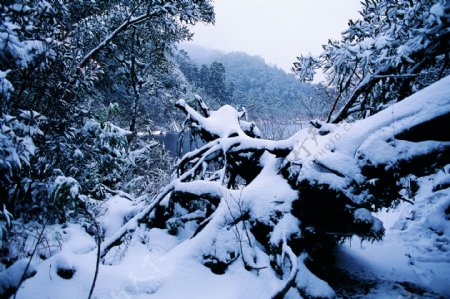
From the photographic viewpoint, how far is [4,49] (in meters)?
2.10

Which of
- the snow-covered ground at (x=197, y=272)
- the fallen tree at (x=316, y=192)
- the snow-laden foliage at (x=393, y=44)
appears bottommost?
the snow-covered ground at (x=197, y=272)

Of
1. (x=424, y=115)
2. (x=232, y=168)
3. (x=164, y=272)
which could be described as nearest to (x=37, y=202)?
(x=164, y=272)

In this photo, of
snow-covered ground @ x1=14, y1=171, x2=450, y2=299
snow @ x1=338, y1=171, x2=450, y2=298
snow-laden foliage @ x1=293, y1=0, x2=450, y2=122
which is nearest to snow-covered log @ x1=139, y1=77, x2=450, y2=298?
snow-covered ground @ x1=14, y1=171, x2=450, y2=299

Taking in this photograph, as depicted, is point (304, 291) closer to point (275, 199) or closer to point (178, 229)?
point (275, 199)

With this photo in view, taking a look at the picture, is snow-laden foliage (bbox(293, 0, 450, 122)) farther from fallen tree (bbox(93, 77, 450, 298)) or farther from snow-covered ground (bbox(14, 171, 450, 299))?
snow-covered ground (bbox(14, 171, 450, 299))

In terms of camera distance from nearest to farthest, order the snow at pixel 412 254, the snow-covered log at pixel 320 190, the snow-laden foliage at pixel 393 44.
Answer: the snow-covered log at pixel 320 190 → the snow-laden foliage at pixel 393 44 → the snow at pixel 412 254

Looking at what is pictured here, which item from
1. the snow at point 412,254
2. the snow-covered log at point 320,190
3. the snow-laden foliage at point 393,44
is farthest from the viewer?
the snow at point 412,254

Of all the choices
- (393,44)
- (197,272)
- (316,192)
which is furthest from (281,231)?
(393,44)

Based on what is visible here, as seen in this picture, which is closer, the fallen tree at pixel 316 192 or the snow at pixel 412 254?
the fallen tree at pixel 316 192

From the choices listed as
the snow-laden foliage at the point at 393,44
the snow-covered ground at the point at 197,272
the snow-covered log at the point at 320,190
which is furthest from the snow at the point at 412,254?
the snow-laden foliage at the point at 393,44

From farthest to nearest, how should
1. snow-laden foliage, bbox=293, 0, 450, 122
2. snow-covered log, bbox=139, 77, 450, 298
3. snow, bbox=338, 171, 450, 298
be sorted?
snow, bbox=338, 171, 450, 298
snow-laden foliage, bbox=293, 0, 450, 122
snow-covered log, bbox=139, 77, 450, 298

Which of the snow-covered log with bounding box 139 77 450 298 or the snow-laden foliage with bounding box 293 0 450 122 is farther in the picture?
the snow-laden foliage with bounding box 293 0 450 122

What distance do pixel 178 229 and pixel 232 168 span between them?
157 cm

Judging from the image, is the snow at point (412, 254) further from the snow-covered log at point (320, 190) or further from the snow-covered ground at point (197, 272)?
the snow-covered log at point (320, 190)
